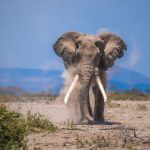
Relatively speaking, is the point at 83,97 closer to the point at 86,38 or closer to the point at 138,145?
the point at 86,38

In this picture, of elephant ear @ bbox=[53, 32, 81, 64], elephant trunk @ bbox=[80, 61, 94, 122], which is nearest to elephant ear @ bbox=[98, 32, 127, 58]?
elephant ear @ bbox=[53, 32, 81, 64]

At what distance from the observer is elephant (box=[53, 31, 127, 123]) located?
51.3 feet

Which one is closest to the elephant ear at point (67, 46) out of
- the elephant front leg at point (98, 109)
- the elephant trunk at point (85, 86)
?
the elephant trunk at point (85, 86)

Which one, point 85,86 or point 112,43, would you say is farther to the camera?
point 112,43

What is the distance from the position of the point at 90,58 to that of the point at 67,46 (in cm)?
176

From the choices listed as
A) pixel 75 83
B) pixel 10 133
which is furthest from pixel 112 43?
pixel 10 133

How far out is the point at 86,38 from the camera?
1625 cm

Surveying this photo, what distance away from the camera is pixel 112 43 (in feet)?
58.2

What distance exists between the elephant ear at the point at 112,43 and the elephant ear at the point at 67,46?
0.80m

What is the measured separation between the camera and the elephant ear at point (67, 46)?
671 inches

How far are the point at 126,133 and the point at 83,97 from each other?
10.5ft

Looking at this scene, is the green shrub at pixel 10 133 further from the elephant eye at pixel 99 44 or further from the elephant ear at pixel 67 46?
the elephant ear at pixel 67 46

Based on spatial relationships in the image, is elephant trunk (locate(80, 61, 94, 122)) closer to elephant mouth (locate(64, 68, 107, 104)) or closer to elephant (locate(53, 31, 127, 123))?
elephant (locate(53, 31, 127, 123))

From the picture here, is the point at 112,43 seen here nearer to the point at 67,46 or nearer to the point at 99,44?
the point at 99,44
